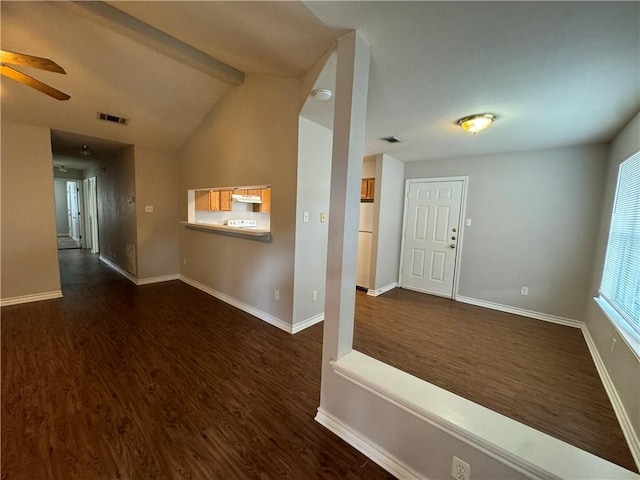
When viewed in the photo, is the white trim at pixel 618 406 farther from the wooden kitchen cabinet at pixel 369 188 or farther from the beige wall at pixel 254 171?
the wooden kitchen cabinet at pixel 369 188

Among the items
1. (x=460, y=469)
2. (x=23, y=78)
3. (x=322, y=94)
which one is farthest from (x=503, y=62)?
(x=23, y=78)

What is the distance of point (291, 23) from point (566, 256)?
4101 mm

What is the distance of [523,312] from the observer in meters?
3.63

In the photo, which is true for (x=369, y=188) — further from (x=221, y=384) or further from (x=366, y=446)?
(x=366, y=446)

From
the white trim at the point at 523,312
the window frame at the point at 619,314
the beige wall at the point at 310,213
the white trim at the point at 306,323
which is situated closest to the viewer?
the window frame at the point at 619,314

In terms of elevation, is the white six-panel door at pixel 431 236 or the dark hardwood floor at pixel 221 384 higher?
the white six-panel door at pixel 431 236

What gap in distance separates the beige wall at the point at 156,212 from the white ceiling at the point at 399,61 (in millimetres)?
797

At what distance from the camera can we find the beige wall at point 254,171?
276 centimetres

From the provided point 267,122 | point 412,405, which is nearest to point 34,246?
point 267,122

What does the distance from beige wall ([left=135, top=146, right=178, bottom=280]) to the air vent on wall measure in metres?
0.68

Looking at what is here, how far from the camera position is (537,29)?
133 cm

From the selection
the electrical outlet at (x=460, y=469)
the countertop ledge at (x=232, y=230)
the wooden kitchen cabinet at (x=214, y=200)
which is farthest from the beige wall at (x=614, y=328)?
the wooden kitchen cabinet at (x=214, y=200)

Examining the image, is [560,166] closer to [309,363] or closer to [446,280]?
[446,280]

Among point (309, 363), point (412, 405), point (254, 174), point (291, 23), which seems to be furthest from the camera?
point (254, 174)
